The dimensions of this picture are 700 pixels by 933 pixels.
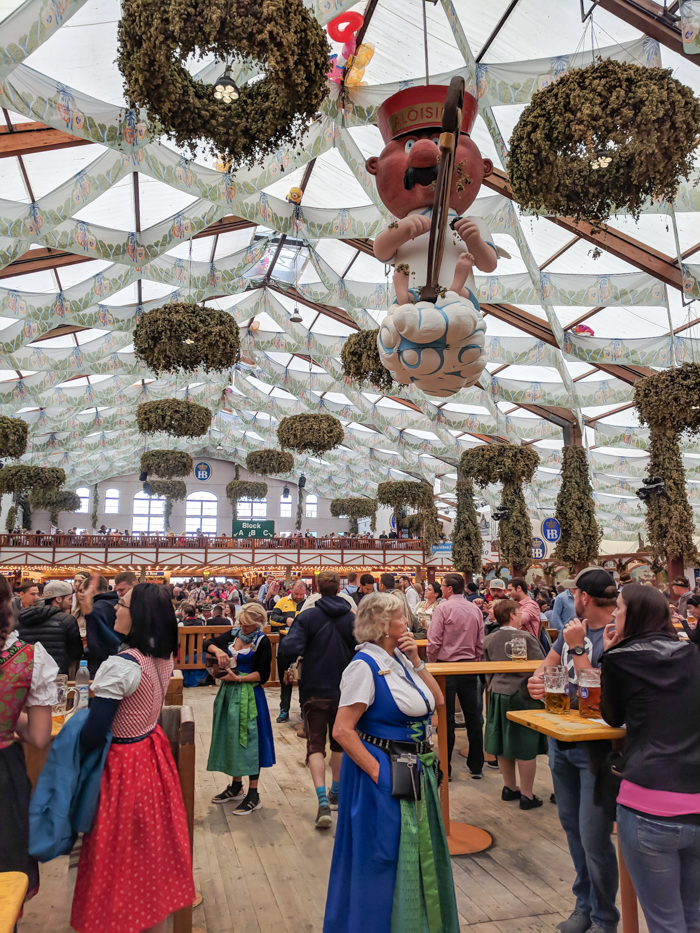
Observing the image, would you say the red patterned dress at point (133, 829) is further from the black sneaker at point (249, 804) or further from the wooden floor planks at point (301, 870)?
the black sneaker at point (249, 804)

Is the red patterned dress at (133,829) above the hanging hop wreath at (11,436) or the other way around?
the other way around

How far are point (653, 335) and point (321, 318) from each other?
Result: 269 inches

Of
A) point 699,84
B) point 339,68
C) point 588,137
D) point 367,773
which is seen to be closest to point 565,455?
point 699,84

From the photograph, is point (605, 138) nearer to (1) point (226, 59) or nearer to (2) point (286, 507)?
(1) point (226, 59)

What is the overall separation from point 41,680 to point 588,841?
6.80 ft

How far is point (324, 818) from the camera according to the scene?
12.1 feet

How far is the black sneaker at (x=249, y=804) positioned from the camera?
3.94 m

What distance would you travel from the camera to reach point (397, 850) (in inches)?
83.0

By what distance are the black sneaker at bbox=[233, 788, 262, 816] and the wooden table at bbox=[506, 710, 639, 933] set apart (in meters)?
2.17

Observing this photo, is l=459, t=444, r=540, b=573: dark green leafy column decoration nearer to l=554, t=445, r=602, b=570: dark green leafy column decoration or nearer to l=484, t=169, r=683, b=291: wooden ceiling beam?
l=554, t=445, r=602, b=570: dark green leafy column decoration

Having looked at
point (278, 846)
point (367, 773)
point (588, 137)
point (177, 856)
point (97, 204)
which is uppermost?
point (97, 204)

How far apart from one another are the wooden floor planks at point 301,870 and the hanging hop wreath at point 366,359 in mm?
4811

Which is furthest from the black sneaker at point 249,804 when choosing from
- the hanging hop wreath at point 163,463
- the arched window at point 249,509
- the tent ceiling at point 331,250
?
the arched window at point 249,509

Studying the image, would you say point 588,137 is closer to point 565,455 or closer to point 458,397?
point 565,455
